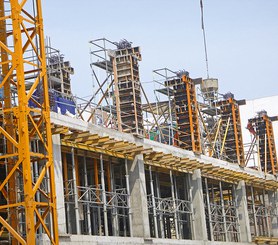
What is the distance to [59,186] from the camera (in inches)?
1357

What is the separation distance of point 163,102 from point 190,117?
13.3 metres

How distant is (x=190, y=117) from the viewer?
2044 inches

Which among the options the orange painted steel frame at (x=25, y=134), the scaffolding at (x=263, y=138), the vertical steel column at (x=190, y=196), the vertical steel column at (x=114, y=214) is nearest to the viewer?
the orange painted steel frame at (x=25, y=134)

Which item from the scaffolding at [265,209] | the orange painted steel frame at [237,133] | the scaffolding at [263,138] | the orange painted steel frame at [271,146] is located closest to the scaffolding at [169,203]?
the orange painted steel frame at [237,133]

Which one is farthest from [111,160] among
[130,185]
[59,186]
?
[59,186]

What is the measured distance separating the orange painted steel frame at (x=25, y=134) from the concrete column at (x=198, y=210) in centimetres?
1640

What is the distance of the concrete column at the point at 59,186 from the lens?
111 feet

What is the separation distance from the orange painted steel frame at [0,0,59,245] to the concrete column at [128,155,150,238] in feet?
27.0

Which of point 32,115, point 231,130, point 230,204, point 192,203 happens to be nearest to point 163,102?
point 231,130

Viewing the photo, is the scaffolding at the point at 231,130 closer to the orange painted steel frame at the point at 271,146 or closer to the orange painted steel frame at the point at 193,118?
the orange painted steel frame at the point at 271,146

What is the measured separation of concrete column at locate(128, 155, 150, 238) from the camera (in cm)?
4144

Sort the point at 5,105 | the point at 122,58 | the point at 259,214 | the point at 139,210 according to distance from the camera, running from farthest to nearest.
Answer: the point at 259,214 → the point at 122,58 → the point at 139,210 → the point at 5,105

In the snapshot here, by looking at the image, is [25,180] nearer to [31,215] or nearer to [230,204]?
[31,215]

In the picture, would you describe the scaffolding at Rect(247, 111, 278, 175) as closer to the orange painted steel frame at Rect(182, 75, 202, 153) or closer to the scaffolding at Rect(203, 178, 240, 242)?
the scaffolding at Rect(203, 178, 240, 242)
